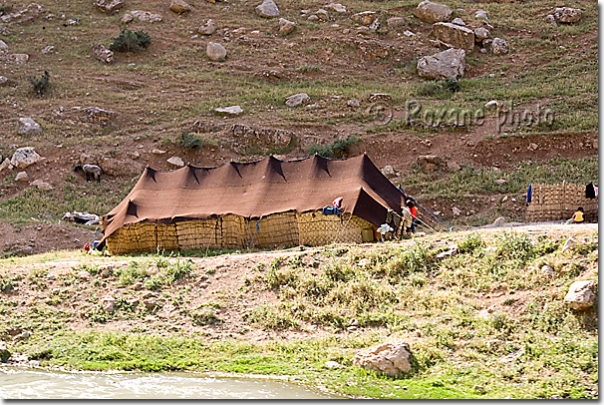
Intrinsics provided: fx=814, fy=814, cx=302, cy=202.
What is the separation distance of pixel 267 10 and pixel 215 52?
5.53 meters

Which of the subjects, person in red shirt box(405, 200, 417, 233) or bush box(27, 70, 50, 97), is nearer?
person in red shirt box(405, 200, 417, 233)

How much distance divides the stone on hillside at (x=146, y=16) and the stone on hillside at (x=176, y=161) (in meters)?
14.9

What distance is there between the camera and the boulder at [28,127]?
2983 cm

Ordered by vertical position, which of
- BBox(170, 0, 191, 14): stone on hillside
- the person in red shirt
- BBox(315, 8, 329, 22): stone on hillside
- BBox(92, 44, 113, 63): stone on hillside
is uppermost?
the person in red shirt

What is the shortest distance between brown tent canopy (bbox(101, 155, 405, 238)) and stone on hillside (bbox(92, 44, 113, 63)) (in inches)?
709

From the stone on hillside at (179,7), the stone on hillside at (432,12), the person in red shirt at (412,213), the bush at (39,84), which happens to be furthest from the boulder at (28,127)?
the stone on hillside at (432,12)

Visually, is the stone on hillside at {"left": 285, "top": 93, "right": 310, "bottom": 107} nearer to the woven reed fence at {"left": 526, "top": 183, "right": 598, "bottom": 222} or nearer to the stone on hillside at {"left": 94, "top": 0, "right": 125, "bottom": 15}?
the stone on hillside at {"left": 94, "top": 0, "right": 125, "bottom": 15}

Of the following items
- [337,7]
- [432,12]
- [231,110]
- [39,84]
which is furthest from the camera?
[337,7]

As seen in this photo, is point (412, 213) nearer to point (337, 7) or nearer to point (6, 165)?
point (6, 165)

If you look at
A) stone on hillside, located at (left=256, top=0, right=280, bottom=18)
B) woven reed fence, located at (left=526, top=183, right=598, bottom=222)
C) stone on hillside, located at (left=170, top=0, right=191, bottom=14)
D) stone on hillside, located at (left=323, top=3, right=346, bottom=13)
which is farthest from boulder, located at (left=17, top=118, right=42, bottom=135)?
woven reed fence, located at (left=526, top=183, right=598, bottom=222)

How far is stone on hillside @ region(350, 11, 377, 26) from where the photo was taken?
131 ft

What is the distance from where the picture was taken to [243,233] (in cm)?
1872

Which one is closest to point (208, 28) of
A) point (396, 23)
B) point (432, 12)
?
point (396, 23)

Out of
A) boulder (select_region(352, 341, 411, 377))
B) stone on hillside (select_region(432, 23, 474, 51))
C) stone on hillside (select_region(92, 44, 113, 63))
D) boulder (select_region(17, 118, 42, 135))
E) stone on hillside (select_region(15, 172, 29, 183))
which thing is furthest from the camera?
stone on hillside (select_region(432, 23, 474, 51))
